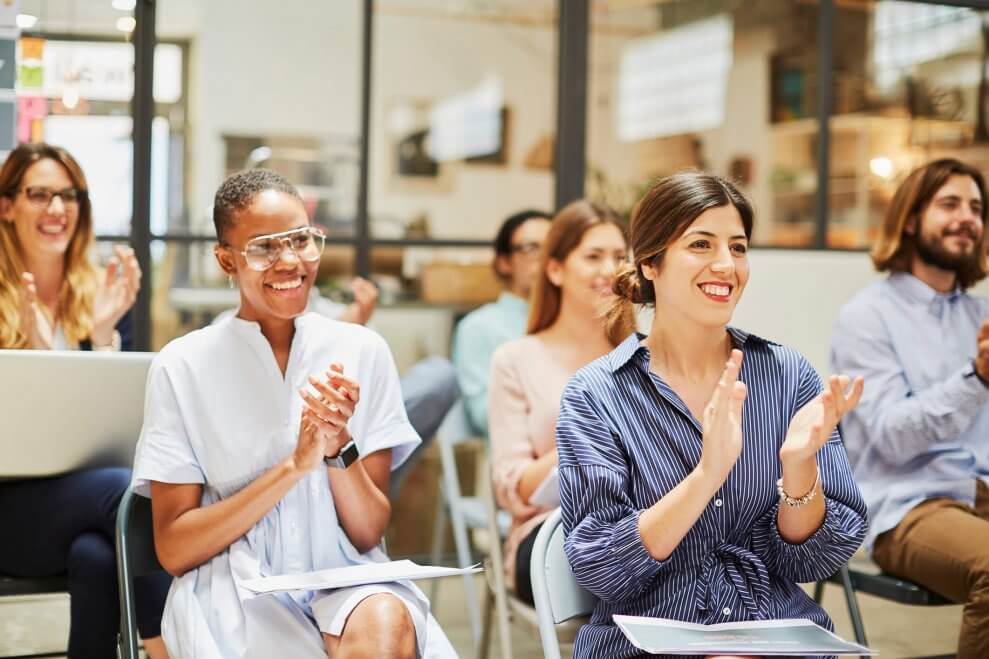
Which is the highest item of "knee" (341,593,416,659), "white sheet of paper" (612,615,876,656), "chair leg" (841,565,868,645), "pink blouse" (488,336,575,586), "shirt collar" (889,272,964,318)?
"shirt collar" (889,272,964,318)

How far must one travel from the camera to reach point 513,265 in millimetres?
4418

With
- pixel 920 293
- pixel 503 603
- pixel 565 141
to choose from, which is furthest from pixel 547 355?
pixel 565 141

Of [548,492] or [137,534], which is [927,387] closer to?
[548,492]

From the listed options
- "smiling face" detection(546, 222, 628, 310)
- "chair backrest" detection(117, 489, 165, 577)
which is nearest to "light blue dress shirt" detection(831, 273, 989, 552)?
A: "smiling face" detection(546, 222, 628, 310)

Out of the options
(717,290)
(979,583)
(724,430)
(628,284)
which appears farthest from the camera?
(979,583)

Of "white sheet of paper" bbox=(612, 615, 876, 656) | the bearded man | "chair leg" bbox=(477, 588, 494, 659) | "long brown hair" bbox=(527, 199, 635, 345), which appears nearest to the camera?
"white sheet of paper" bbox=(612, 615, 876, 656)

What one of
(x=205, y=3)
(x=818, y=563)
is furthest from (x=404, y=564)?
(x=205, y=3)

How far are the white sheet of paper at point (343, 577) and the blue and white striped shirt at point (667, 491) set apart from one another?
0.83ft

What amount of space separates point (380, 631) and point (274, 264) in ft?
2.44

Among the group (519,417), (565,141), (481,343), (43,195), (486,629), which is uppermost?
(565,141)

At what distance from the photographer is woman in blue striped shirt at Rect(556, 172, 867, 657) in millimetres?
2057

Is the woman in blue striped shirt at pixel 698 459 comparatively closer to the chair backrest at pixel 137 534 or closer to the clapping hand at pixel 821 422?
the clapping hand at pixel 821 422

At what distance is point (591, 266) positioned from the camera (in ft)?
11.0

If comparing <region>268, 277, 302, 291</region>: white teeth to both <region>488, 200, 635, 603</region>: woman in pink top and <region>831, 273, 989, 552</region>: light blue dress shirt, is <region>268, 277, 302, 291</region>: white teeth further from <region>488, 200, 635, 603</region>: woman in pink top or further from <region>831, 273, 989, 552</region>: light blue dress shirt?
<region>831, 273, 989, 552</region>: light blue dress shirt
